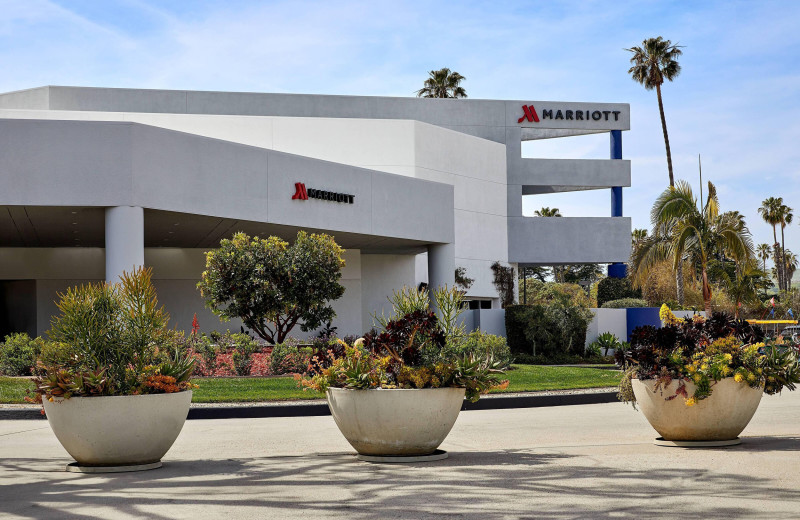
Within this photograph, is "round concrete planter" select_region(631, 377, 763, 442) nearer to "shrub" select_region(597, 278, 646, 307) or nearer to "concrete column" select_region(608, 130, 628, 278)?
"concrete column" select_region(608, 130, 628, 278)

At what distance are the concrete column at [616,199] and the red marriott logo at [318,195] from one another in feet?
80.3

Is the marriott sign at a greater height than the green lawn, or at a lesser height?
greater

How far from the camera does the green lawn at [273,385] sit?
1736 centimetres

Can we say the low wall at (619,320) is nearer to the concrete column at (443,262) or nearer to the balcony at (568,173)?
the concrete column at (443,262)

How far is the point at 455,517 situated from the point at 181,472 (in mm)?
3339

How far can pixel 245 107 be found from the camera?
45000 millimetres

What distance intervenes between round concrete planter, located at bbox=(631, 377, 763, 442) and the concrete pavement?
0.27 metres

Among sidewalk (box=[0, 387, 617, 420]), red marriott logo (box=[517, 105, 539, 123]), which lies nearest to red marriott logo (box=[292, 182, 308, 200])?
sidewalk (box=[0, 387, 617, 420])

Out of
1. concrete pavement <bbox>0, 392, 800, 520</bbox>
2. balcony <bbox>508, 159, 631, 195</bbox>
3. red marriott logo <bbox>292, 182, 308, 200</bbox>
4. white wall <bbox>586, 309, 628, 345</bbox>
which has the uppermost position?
balcony <bbox>508, 159, 631, 195</bbox>

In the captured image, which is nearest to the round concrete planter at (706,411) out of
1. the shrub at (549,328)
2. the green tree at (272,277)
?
the green tree at (272,277)

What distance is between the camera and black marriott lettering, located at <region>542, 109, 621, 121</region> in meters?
48.7

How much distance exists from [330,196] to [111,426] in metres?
19.8

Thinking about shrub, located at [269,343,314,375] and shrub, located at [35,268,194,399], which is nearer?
shrub, located at [35,268,194,399]

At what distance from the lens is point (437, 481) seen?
7.89m
